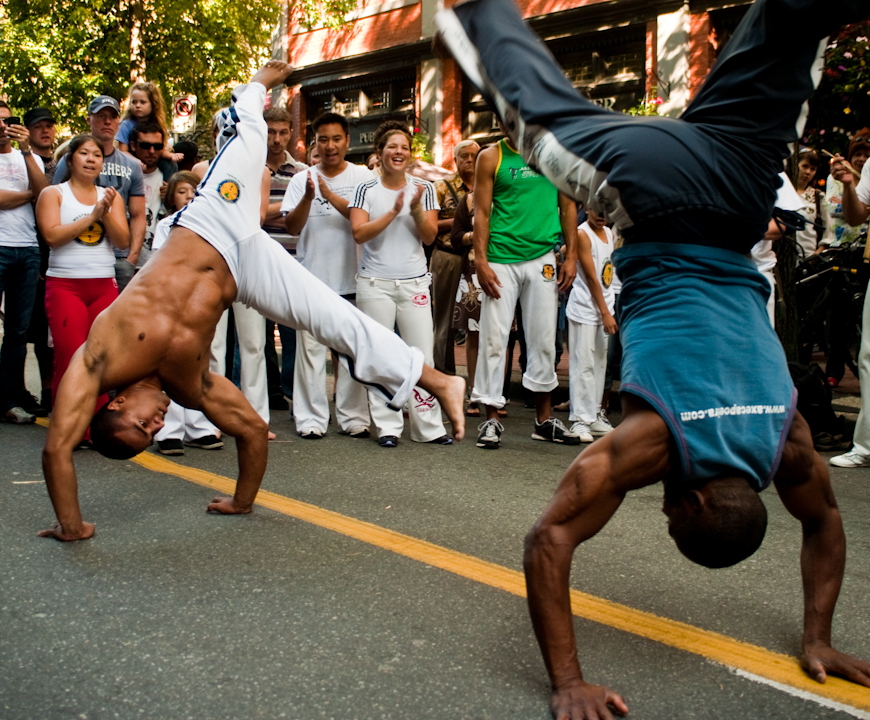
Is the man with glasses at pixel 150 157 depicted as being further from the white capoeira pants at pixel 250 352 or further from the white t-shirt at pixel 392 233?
the white t-shirt at pixel 392 233

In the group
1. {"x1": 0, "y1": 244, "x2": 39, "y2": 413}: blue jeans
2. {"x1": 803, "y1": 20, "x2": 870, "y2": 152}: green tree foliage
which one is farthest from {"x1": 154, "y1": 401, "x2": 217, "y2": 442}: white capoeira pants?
{"x1": 803, "y1": 20, "x2": 870, "y2": 152}: green tree foliage

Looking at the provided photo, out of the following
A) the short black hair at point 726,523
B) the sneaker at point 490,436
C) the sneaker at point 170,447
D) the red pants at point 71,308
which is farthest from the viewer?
the sneaker at point 490,436

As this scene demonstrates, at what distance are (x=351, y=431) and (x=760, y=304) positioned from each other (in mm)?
4413

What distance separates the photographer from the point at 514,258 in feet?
21.9

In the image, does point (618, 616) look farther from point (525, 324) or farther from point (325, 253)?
point (325, 253)

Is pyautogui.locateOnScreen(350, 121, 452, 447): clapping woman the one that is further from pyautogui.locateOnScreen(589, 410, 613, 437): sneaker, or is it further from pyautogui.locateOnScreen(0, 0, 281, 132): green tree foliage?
pyautogui.locateOnScreen(0, 0, 281, 132): green tree foliage

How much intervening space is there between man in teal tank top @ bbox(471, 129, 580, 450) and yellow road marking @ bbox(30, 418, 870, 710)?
2.25m

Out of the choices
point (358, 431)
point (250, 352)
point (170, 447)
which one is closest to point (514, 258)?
point (358, 431)

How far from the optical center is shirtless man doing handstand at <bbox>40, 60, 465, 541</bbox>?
4066mm

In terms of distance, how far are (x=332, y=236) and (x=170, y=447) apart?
1.96m

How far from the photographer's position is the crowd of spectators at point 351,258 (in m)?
6.55

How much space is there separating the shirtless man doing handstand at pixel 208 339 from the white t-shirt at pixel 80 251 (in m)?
2.05

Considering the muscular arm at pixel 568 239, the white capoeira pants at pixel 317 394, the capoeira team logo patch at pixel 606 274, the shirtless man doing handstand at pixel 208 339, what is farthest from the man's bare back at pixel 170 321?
the capoeira team logo patch at pixel 606 274

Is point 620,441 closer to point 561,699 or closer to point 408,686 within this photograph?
point 561,699
